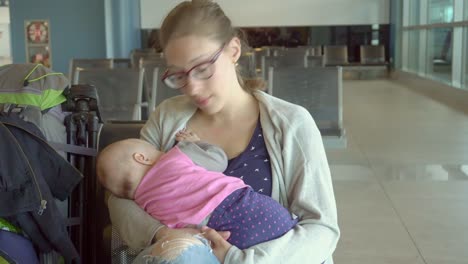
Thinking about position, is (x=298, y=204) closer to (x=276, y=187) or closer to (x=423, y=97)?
(x=276, y=187)

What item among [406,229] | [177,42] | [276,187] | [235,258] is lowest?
[406,229]

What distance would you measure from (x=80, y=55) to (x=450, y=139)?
876cm

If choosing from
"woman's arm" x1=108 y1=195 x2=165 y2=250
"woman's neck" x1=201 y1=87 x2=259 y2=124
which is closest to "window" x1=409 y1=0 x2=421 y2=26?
"woman's neck" x1=201 y1=87 x2=259 y2=124

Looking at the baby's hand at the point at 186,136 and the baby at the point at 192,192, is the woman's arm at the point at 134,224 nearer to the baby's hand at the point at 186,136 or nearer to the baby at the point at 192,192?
the baby at the point at 192,192

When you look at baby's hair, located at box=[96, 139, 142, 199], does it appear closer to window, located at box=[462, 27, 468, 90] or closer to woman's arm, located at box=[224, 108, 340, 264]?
woman's arm, located at box=[224, 108, 340, 264]

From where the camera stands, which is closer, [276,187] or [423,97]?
[276,187]

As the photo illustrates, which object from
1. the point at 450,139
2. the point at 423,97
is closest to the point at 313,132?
the point at 450,139

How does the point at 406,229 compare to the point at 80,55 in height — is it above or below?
below

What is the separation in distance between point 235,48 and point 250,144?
Answer: 28 centimetres

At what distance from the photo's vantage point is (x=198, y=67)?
1.73 m

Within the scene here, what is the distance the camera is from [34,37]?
1341 cm

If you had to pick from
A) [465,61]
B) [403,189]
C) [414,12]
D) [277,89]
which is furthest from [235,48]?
[414,12]

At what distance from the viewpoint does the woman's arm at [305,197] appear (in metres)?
1.65

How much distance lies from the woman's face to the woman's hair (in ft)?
0.06
